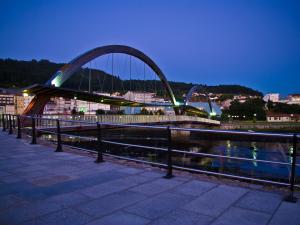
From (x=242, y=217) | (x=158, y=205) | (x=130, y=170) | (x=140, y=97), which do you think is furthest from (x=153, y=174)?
(x=140, y=97)

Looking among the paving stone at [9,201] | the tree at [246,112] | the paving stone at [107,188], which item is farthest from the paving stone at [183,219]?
the tree at [246,112]

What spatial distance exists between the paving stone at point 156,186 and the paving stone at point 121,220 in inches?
39.2

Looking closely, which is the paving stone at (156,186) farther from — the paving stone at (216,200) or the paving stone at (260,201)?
the paving stone at (260,201)

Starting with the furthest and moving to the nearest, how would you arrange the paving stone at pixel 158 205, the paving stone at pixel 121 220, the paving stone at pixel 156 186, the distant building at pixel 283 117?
the distant building at pixel 283 117 < the paving stone at pixel 156 186 < the paving stone at pixel 158 205 < the paving stone at pixel 121 220

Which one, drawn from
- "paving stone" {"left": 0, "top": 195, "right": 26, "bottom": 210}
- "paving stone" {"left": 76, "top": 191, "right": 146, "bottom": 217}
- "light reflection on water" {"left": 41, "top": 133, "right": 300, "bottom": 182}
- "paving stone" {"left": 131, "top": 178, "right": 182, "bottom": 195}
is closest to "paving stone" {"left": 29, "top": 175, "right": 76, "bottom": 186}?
"paving stone" {"left": 0, "top": 195, "right": 26, "bottom": 210}

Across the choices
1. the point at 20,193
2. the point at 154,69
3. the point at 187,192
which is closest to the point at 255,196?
the point at 187,192

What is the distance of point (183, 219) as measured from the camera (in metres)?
3.54

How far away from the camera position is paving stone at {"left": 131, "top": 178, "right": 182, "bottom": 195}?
4691 mm

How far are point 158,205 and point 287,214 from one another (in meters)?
1.68

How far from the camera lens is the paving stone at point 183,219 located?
3.43 m

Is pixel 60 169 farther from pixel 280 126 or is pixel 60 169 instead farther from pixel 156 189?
pixel 280 126

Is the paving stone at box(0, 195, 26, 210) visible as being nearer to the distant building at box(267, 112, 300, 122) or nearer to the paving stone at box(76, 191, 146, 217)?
the paving stone at box(76, 191, 146, 217)

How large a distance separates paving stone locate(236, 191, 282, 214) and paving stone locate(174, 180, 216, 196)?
66 centimetres

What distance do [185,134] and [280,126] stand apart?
47498mm
